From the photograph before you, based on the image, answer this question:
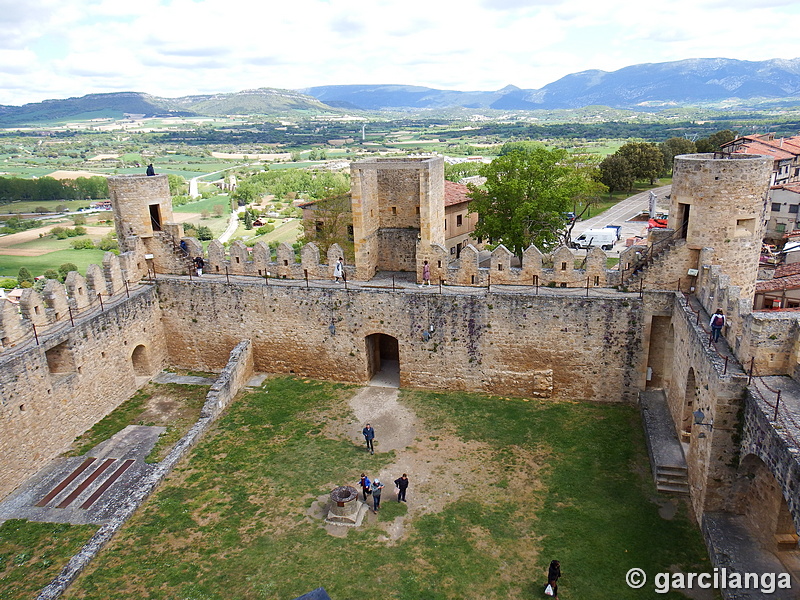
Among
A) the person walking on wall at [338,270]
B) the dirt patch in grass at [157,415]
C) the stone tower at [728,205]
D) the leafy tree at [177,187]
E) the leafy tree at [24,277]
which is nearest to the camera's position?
the stone tower at [728,205]

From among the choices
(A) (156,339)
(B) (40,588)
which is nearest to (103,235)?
(A) (156,339)

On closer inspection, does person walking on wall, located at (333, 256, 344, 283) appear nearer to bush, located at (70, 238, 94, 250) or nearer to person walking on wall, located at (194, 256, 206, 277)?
person walking on wall, located at (194, 256, 206, 277)

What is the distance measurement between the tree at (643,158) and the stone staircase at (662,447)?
45279 mm

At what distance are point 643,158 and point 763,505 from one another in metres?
51.5

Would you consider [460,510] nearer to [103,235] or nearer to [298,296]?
[298,296]

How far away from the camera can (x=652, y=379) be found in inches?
655

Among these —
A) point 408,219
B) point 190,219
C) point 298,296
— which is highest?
point 408,219

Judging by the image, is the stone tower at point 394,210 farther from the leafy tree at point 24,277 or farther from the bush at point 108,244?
the bush at point 108,244

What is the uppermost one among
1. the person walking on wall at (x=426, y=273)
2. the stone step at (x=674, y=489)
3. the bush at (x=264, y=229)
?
the person walking on wall at (x=426, y=273)

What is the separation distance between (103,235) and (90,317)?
153 feet

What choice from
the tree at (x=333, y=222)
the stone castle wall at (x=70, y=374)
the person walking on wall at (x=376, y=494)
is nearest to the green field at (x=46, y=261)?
the tree at (x=333, y=222)

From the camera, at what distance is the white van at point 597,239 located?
35.7 m

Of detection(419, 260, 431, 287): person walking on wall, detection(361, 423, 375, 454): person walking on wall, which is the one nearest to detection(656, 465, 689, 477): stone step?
detection(361, 423, 375, 454): person walking on wall

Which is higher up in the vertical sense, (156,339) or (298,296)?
(298,296)
